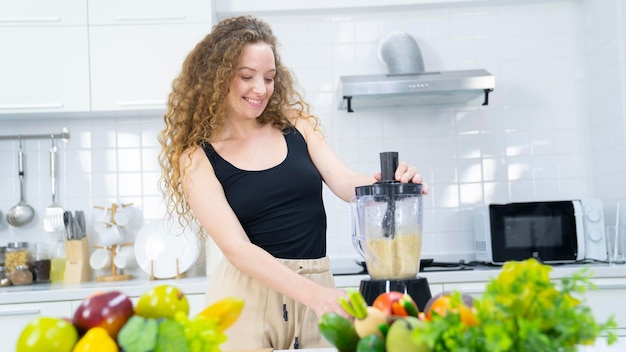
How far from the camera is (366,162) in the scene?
3076mm

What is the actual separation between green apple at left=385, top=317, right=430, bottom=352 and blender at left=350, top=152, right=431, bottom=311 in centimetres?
45

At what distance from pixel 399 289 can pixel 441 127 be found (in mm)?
1936

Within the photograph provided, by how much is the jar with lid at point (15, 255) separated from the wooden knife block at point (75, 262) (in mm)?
166

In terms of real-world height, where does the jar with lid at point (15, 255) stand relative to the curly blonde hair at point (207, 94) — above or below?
below

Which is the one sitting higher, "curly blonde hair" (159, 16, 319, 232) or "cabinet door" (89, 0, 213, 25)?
"cabinet door" (89, 0, 213, 25)

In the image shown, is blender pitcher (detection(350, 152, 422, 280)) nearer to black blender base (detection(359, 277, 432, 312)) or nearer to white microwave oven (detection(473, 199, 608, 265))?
black blender base (detection(359, 277, 432, 312))

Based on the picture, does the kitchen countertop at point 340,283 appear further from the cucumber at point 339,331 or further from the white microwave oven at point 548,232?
the cucumber at point 339,331

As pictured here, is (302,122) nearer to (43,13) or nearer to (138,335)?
(138,335)

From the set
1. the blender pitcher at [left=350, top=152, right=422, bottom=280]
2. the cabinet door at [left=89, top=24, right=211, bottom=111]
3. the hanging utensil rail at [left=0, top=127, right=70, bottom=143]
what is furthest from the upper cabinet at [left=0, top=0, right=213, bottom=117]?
the blender pitcher at [left=350, top=152, right=422, bottom=280]

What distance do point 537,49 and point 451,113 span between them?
48 centimetres

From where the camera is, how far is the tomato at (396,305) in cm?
88

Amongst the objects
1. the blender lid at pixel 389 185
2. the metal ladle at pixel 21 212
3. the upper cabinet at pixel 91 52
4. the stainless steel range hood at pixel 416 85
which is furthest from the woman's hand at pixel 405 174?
the metal ladle at pixel 21 212

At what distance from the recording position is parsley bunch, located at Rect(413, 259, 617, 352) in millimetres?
665

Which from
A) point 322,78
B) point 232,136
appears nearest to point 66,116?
point 322,78
